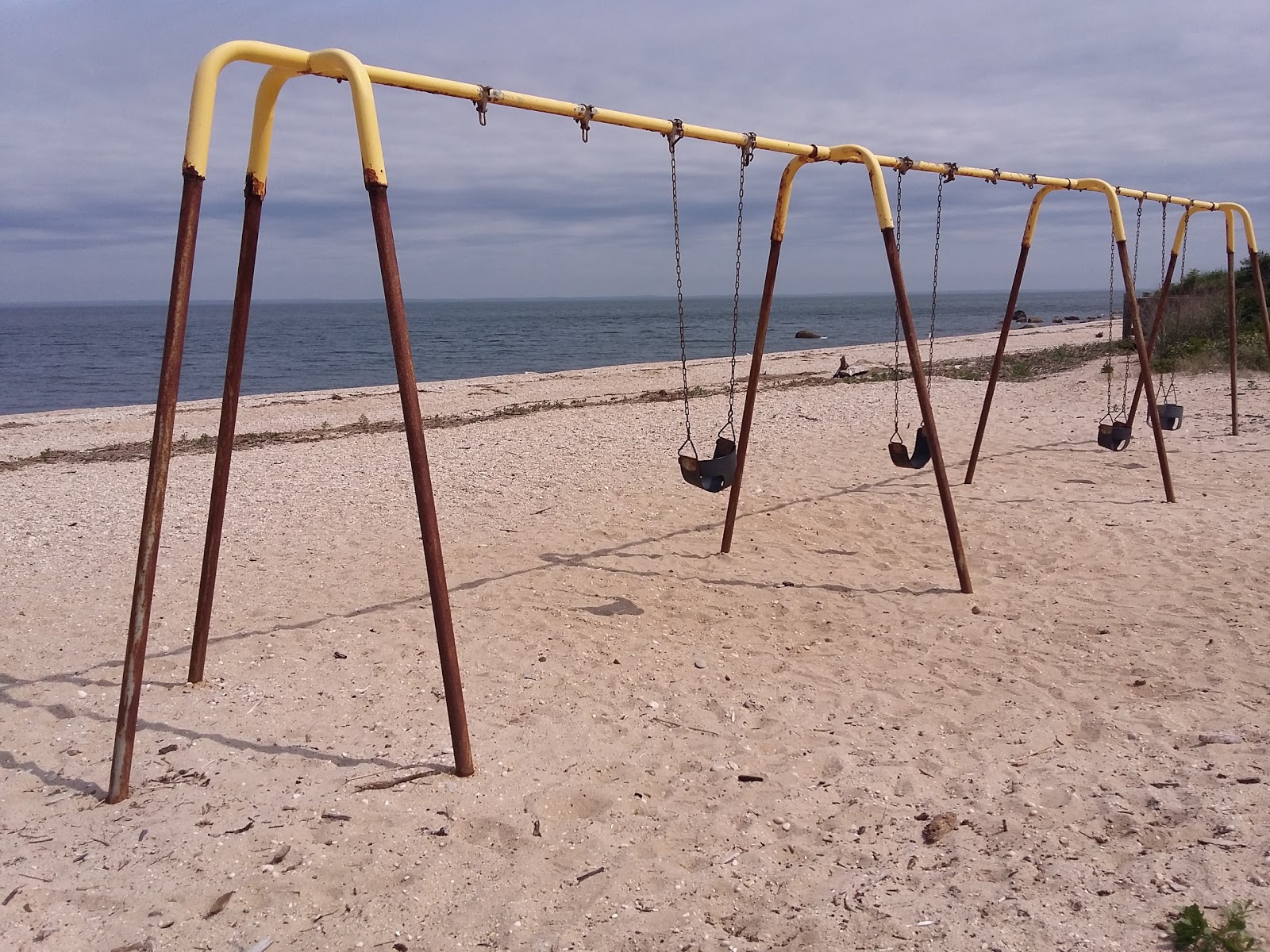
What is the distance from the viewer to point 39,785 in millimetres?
3338

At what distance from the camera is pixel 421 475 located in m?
3.22

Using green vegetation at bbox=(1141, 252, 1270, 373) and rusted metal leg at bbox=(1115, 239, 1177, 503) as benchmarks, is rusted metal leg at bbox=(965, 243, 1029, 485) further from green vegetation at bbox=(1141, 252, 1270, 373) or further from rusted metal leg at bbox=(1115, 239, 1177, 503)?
green vegetation at bbox=(1141, 252, 1270, 373)

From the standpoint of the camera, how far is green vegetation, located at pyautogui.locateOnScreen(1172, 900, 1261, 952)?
213 cm

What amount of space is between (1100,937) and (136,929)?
2.52 m

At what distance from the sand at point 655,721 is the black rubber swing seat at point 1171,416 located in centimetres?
103

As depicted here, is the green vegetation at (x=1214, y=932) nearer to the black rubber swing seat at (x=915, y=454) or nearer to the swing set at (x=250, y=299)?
the swing set at (x=250, y=299)

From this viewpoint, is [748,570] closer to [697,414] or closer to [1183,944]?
[1183,944]

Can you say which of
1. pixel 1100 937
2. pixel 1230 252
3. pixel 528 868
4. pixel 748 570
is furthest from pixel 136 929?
pixel 1230 252

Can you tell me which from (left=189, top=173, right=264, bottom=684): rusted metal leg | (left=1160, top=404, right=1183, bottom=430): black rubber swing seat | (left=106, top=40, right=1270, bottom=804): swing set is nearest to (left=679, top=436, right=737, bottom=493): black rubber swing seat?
(left=106, top=40, right=1270, bottom=804): swing set

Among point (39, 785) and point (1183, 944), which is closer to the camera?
point (1183, 944)

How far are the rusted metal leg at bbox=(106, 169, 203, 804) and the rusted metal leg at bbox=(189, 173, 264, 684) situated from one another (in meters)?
0.42

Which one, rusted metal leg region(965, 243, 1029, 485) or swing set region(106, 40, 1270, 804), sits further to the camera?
rusted metal leg region(965, 243, 1029, 485)

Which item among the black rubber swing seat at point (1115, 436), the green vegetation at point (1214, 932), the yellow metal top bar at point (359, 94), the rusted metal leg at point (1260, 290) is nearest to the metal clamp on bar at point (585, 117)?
the yellow metal top bar at point (359, 94)

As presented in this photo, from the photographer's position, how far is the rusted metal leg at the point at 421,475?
125 inches
